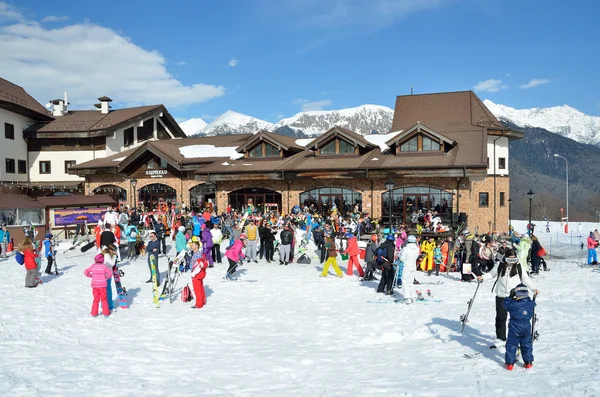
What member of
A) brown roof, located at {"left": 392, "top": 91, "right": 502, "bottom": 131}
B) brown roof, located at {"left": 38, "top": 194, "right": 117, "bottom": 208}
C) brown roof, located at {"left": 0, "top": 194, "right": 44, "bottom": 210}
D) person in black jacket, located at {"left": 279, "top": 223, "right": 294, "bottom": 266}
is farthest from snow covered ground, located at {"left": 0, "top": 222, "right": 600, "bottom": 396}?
brown roof, located at {"left": 392, "top": 91, "right": 502, "bottom": 131}

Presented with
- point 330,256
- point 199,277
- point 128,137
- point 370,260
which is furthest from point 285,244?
point 128,137

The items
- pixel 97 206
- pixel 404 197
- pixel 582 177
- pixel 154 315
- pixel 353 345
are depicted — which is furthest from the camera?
pixel 582 177

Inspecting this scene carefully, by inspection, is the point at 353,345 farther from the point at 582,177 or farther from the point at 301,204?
the point at 582,177

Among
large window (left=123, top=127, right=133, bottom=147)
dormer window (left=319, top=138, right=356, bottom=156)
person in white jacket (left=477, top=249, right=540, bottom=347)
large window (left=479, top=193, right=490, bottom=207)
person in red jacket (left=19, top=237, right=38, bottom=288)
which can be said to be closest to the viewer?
person in white jacket (left=477, top=249, right=540, bottom=347)

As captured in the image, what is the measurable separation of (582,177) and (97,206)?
671ft

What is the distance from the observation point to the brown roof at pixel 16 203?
1933cm

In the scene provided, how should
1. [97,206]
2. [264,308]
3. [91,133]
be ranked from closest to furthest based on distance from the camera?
[264,308] → [97,206] → [91,133]

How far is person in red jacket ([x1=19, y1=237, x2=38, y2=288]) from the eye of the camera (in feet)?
40.2

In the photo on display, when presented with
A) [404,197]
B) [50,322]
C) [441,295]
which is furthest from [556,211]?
[50,322]

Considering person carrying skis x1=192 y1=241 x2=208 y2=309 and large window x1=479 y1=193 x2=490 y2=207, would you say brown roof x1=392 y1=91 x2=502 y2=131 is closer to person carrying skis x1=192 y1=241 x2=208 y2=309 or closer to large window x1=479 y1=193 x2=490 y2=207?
large window x1=479 y1=193 x2=490 y2=207

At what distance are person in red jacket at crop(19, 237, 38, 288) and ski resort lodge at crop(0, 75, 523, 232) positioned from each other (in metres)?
14.3

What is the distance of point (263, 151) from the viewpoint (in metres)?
30.7

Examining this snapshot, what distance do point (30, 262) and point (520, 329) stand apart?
11.8 metres

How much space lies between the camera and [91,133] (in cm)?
3791
